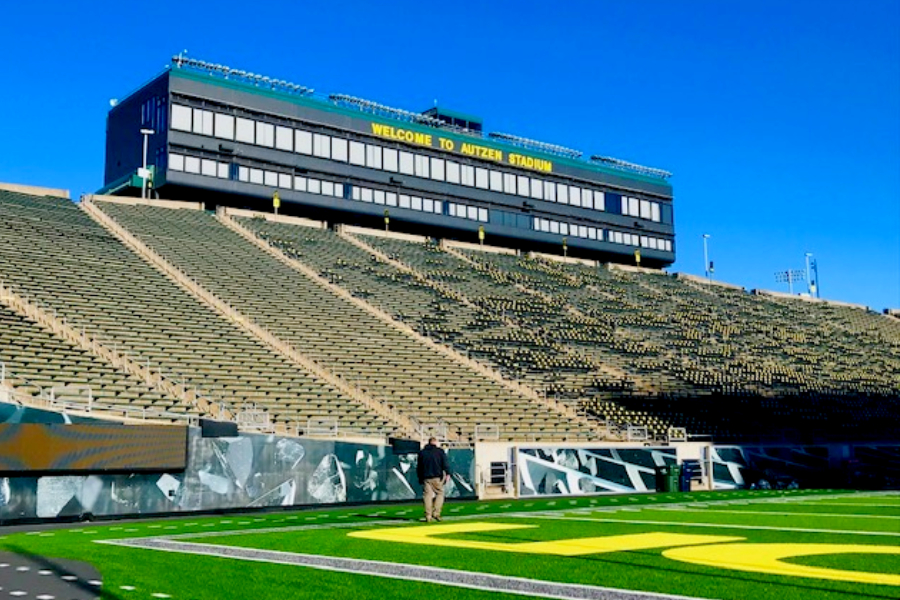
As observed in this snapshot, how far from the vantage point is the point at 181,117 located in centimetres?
5003

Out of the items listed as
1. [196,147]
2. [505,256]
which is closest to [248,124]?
[196,147]

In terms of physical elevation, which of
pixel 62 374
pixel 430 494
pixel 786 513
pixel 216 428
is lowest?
pixel 786 513

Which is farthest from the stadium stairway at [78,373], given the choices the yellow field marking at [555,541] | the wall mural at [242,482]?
the yellow field marking at [555,541]

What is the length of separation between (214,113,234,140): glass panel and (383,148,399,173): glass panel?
9.56 m

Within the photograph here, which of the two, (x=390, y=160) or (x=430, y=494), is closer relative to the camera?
(x=430, y=494)

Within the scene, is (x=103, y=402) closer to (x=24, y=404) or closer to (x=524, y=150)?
(x=24, y=404)

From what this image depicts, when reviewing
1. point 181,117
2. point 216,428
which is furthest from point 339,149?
point 216,428

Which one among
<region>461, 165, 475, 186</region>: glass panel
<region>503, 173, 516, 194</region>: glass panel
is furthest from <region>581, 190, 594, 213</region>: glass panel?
<region>461, 165, 475, 186</region>: glass panel

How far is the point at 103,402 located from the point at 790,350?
3979 centimetres

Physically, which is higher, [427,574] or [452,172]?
[452,172]

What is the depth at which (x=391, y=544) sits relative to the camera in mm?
14273

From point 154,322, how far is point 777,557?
2416 cm

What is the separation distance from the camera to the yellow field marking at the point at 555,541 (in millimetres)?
13258

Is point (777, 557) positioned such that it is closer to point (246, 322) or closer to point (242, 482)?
point (242, 482)
